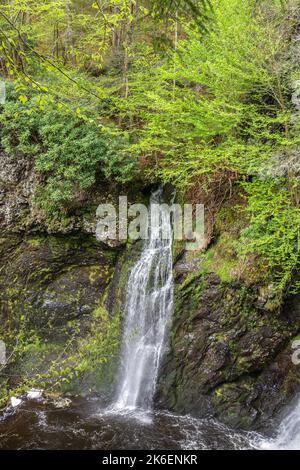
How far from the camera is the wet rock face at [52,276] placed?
8.28 m

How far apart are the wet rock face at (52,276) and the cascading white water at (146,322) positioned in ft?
3.31

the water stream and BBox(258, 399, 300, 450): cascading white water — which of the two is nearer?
BBox(258, 399, 300, 450): cascading white water

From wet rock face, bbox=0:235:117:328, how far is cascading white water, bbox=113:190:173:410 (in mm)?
1009

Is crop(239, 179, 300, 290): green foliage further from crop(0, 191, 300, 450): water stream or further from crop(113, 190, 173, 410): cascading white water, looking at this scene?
crop(0, 191, 300, 450): water stream

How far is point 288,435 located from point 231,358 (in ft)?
4.63

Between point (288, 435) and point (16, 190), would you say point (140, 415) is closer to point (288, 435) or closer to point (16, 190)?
point (288, 435)

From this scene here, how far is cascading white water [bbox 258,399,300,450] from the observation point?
5.68 metres

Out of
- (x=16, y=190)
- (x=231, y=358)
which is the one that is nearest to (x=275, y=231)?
(x=231, y=358)

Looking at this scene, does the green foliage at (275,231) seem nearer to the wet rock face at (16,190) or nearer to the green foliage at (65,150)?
the green foliage at (65,150)

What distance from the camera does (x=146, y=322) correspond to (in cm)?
738

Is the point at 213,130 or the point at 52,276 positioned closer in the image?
the point at 213,130

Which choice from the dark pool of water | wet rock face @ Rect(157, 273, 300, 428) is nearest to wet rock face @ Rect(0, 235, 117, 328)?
the dark pool of water
